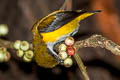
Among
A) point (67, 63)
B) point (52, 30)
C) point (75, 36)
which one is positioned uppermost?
point (52, 30)

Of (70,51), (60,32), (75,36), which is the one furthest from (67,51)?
(75,36)

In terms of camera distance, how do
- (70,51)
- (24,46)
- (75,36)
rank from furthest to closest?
(75,36)
(24,46)
(70,51)

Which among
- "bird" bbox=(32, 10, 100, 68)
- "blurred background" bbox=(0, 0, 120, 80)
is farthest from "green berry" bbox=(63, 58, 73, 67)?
"blurred background" bbox=(0, 0, 120, 80)

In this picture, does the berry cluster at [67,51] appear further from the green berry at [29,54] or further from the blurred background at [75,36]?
the blurred background at [75,36]

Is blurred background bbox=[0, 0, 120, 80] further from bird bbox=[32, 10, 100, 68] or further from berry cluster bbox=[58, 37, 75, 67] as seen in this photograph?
berry cluster bbox=[58, 37, 75, 67]

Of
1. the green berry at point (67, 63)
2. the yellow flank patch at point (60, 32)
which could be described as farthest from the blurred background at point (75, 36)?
the green berry at point (67, 63)

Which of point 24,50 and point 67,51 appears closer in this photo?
point 67,51

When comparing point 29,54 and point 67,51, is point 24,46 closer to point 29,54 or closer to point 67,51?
point 29,54
